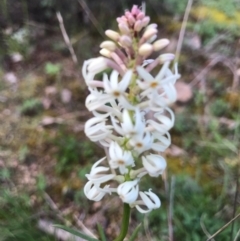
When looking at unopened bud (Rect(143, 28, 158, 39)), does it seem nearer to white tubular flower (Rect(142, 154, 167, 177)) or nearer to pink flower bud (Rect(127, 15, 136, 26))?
pink flower bud (Rect(127, 15, 136, 26))

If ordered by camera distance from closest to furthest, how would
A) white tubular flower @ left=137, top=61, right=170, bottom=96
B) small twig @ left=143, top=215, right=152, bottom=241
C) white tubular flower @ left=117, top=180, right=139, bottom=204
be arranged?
1. white tubular flower @ left=137, top=61, right=170, bottom=96
2. white tubular flower @ left=117, top=180, right=139, bottom=204
3. small twig @ left=143, top=215, right=152, bottom=241

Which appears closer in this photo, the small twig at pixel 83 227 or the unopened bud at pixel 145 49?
the unopened bud at pixel 145 49

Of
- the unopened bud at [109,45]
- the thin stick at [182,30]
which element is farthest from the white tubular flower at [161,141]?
the thin stick at [182,30]

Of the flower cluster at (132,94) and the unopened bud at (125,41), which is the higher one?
the unopened bud at (125,41)

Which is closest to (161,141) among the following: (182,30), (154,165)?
(154,165)

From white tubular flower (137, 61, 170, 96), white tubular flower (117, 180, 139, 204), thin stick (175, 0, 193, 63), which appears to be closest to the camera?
white tubular flower (137, 61, 170, 96)

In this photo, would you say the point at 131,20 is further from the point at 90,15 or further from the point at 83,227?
the point at 90,15

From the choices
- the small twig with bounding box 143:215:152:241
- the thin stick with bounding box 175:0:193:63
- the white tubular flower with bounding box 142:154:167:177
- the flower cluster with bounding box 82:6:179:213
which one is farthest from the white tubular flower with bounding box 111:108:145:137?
the thin stick with bounding box 175:0:193:63

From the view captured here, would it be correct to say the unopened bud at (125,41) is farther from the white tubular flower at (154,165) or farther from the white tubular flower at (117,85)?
the white tubular flower at (154,165)
